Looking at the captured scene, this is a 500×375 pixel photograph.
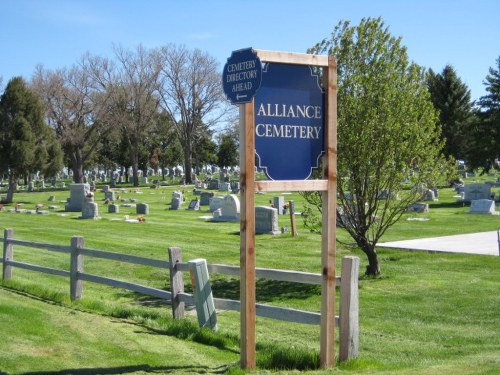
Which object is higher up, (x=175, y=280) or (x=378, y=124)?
(x=378, y=124)

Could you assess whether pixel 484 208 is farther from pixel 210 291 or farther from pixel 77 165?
pixel 77 165

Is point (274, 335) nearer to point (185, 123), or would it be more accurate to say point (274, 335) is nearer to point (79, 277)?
point (79, 277)

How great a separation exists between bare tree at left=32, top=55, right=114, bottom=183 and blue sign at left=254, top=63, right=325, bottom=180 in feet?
212

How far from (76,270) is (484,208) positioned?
81.1ft

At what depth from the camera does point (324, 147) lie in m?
7.12

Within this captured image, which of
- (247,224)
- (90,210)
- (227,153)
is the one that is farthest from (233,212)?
(227,153)

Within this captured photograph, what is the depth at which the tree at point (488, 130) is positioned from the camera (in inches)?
1807

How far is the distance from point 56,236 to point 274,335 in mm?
15988

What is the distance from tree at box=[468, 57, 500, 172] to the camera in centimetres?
4591

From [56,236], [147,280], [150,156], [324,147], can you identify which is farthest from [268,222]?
[150,156]

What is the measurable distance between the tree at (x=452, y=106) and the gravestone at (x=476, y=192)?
19.3 meters

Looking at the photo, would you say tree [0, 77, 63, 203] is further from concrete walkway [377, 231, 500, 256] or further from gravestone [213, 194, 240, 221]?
concrete walkway [377, 231, 500, 256]

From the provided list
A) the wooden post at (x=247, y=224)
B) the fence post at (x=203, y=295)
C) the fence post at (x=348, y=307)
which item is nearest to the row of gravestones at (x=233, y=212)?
the fence post at (x=203, y=295)

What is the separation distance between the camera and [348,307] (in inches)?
285
